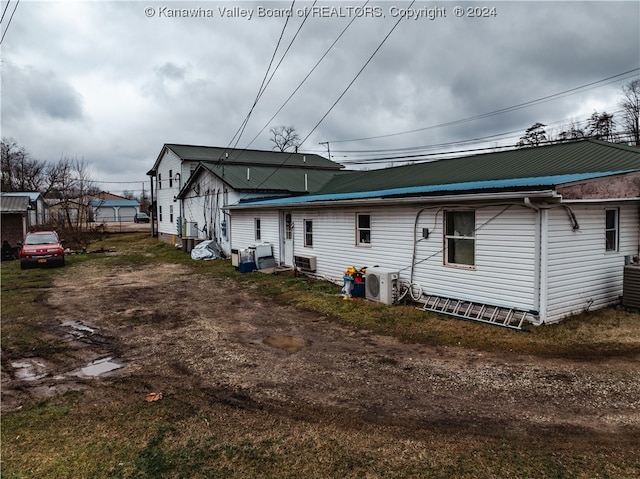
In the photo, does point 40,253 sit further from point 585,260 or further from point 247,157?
point 585,260

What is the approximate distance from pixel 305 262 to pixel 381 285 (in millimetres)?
4734

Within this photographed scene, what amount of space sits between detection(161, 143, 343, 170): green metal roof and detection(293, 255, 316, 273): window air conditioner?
1433 centimetres

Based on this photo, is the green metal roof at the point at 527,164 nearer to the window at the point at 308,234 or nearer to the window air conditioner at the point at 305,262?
the window at the point at 308,234

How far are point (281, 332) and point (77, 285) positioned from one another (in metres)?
9.34

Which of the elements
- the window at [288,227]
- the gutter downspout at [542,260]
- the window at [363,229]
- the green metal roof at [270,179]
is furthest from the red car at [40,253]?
the gutter downspout at [542,260]

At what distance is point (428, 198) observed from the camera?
9203 mm

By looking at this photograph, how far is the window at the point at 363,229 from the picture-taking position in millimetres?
11838

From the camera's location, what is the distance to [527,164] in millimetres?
10492

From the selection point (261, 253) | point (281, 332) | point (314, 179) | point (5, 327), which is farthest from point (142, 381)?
point (314, 179)

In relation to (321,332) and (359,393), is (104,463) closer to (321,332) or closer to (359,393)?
(359,393)

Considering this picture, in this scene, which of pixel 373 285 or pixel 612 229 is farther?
pixel 373 285

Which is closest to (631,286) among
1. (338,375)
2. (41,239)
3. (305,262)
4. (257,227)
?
(338,375)

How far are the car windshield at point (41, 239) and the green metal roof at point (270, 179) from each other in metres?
8.08

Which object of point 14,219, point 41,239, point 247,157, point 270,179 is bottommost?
point 41,239
